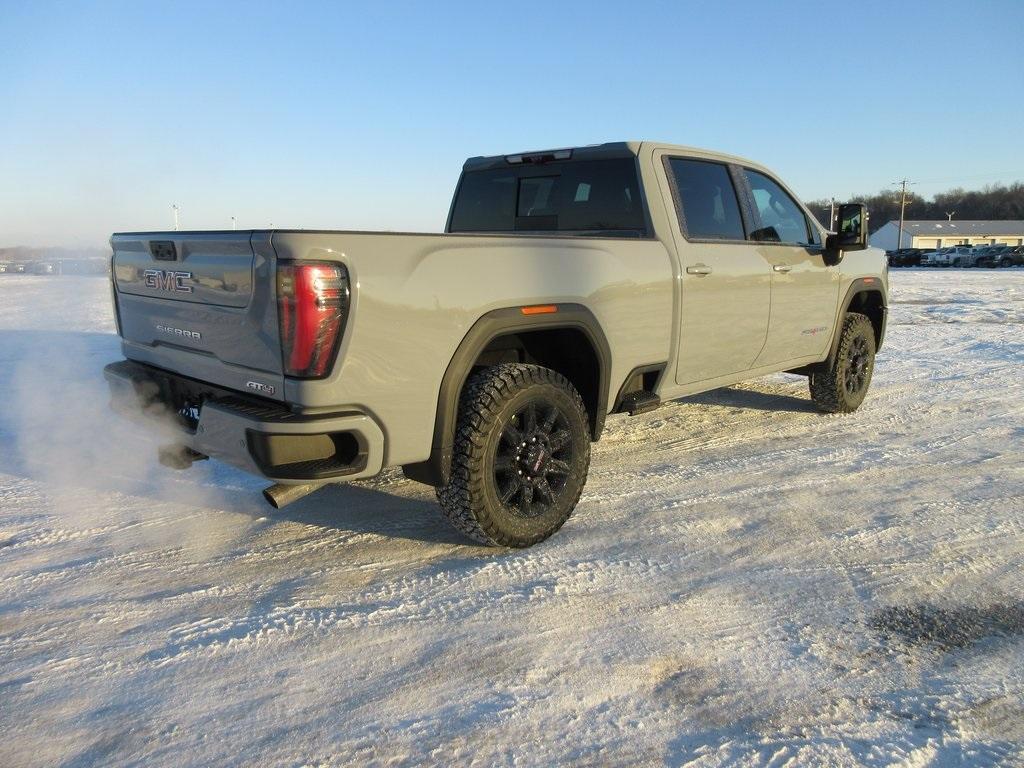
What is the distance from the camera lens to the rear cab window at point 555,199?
14.4 feet

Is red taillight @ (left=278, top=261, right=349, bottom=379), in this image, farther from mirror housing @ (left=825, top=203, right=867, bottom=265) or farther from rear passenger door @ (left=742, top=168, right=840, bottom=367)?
mirror housing @ (left=825, top=203, right=867, bottom=265)

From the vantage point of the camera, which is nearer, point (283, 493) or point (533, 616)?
point (533, 616)

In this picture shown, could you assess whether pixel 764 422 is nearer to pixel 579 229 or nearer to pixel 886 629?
pixel 579 229

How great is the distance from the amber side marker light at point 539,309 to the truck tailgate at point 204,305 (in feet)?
3.59

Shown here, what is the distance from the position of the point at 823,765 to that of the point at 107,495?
374cm

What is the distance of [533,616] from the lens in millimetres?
2912

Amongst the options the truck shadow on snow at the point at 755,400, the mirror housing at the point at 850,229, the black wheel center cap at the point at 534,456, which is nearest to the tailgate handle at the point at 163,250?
the black wheel center cap at the point at 534,456

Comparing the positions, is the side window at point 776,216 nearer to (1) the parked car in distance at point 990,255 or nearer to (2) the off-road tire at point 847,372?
(2) the off-road tire at point 847,372

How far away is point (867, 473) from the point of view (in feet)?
15.3

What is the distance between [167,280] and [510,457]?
1697mm

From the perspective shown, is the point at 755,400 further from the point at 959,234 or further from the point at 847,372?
the point at 959,234

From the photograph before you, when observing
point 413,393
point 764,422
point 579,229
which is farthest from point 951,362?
point 413,393

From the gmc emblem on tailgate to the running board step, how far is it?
7.35 ft

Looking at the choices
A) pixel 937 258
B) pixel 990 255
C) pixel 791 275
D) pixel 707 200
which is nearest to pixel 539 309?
pixel 707 200
